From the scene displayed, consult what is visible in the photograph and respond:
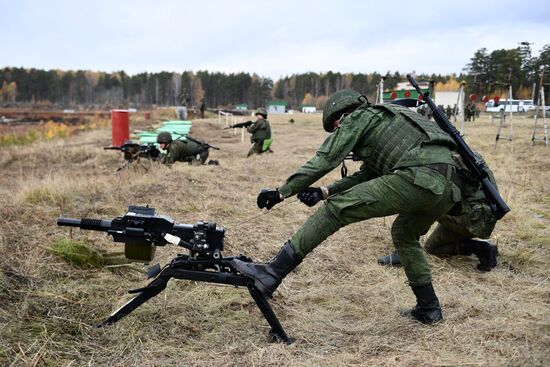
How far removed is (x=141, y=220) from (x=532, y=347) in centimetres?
244

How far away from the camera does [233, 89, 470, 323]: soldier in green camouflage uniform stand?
3.03 m

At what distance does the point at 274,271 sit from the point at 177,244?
0.66 meters

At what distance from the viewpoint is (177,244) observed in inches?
124

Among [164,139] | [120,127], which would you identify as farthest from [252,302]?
[120,127]

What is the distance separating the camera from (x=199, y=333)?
333 centimetres

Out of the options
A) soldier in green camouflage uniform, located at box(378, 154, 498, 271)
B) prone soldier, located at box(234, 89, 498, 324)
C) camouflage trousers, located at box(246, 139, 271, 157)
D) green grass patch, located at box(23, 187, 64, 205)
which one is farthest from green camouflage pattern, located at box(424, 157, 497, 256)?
camouflage trousers, located at box(246, 139, 271, 157)

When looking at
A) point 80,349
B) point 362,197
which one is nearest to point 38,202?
point 80,349

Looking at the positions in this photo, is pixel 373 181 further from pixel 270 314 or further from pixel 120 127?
pixel 120 127

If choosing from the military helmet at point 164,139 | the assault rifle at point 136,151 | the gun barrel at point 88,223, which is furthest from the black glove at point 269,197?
the assault rifle at point 136,151

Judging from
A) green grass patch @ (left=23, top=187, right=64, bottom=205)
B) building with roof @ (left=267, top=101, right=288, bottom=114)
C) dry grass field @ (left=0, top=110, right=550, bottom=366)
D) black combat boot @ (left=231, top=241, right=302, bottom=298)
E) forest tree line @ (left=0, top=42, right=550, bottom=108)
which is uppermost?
forest tree line @ (left=0, top=42, right=550, bottom=108)

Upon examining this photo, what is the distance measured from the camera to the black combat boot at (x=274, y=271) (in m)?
3.07

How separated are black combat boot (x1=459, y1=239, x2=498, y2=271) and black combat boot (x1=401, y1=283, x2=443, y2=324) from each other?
59.3 inches

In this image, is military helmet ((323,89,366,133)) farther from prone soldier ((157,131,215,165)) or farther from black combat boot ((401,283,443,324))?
prone soldier ((157,131,215,165))

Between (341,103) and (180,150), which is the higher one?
(341,103)
